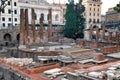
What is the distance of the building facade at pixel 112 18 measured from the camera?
50.2m

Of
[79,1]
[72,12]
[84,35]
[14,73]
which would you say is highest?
[79,1]

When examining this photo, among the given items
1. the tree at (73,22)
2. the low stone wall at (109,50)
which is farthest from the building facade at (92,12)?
the low stone wall at (109,50)

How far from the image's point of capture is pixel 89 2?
56062mm

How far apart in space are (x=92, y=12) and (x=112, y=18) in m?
6.85

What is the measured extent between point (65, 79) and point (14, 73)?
18.0ft

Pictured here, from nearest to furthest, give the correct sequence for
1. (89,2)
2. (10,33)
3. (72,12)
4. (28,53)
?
1. (28,53)
2. (10,33)
3. (72,12)
4. (89,2)

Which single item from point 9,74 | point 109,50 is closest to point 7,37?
point 9,74

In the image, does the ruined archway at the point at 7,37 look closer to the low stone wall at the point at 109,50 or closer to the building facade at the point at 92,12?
the low stone wall at the point at 109,50

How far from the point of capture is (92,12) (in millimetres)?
57719

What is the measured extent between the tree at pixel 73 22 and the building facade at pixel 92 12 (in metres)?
13.1

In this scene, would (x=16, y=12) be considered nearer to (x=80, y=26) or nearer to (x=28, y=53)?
(x=80, y=26)

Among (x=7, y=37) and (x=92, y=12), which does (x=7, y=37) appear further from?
(x=92, y=12)

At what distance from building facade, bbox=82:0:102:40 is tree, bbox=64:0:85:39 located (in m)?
13.1

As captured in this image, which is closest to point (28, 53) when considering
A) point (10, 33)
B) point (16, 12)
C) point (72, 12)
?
point (10, 33)
